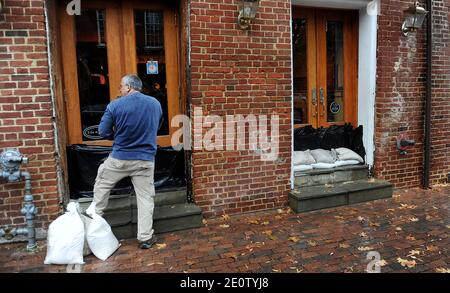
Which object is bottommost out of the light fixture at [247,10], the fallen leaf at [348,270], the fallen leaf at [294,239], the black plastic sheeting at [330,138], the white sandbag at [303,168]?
the fallen leaf at [348,270]

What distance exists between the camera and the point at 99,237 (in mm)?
3619

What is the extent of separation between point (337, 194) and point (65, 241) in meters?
3.53

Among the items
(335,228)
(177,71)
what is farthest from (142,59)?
(335,228)

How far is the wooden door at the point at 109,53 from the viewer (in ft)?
14.9

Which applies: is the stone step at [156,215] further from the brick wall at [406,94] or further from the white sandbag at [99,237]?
the brick wall at [406,94]

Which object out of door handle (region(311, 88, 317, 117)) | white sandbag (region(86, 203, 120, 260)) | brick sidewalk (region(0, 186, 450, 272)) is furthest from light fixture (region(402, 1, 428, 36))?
white sandbag (region(86, 203, 120, 260))

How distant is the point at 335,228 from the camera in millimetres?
4391

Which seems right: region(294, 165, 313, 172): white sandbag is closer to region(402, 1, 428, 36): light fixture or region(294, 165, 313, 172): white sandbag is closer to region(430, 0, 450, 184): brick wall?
region(430, 0, 450, 184): brick wall

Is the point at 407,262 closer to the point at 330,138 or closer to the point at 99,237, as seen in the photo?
the point at 330,138

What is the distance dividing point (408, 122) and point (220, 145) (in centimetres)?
328

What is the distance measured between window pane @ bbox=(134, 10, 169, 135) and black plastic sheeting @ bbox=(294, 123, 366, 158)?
2.15 meters

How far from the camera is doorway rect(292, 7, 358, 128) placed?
5.70 meters

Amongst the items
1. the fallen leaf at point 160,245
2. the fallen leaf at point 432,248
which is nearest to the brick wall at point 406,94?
the fallen leaf at point 432,248

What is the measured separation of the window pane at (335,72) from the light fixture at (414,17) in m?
0.95
